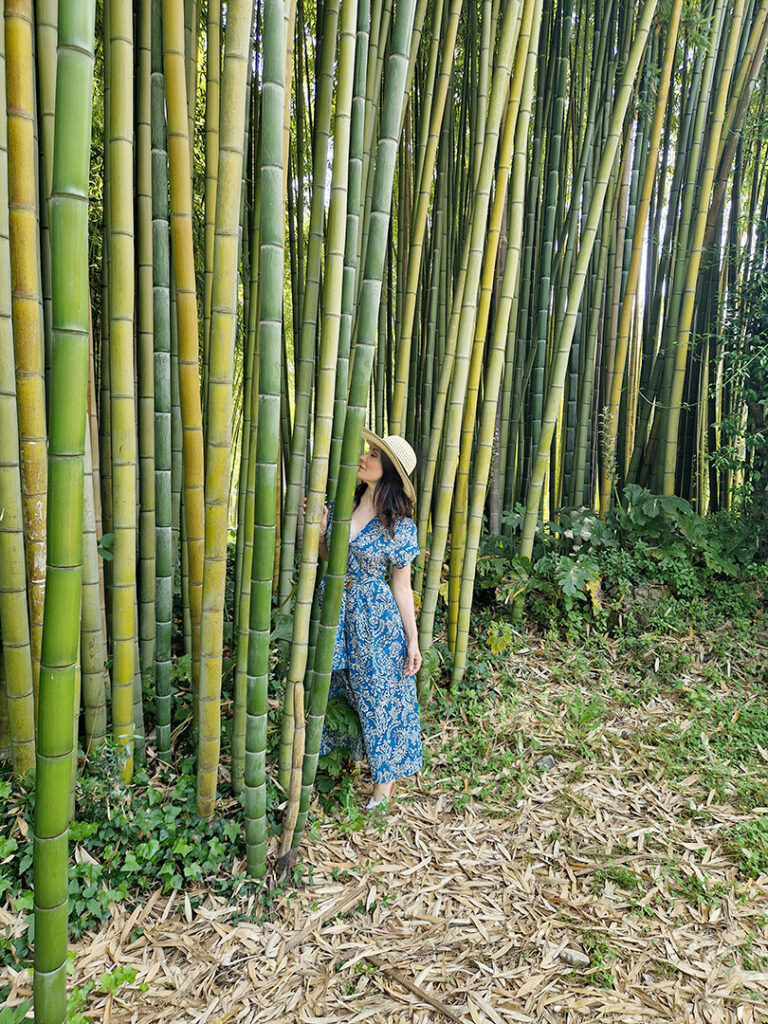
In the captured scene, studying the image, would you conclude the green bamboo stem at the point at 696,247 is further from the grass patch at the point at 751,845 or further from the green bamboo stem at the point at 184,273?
the green bamboo stem at the point at 184,273

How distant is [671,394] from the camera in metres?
2.70

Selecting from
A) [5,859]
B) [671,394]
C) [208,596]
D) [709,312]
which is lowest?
[5,859]

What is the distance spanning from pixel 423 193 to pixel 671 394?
1474 mm

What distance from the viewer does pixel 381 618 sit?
1745 mm

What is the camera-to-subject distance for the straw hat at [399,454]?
168 centimetres

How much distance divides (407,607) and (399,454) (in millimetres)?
421

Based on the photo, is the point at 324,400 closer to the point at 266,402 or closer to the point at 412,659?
the point at 266,402

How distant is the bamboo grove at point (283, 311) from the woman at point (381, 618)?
0.13 m

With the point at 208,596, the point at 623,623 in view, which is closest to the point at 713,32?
the point at 623,623

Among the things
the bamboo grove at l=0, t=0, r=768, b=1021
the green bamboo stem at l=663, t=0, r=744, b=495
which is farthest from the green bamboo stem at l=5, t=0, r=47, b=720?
the green bamboo stem at l=663, t=0, r=744, b=495

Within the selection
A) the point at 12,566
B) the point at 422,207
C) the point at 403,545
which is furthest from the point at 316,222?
the point at 12,566

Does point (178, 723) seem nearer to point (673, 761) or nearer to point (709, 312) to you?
point (673, 761)

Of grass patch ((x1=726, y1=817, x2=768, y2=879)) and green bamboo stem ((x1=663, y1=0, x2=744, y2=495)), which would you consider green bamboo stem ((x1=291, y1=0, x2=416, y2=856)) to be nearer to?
grass patch ((x1=726, y1=817, x2=768, y2=879))

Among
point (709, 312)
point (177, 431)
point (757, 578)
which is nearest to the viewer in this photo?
point (177, 431)
